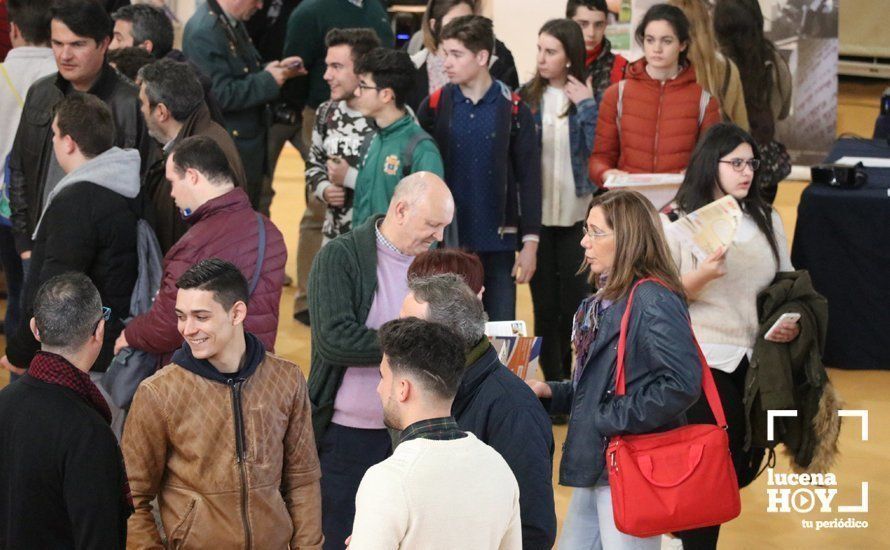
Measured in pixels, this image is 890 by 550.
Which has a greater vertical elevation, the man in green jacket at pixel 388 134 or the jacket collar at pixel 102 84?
the jacket collar at pixel 102 84

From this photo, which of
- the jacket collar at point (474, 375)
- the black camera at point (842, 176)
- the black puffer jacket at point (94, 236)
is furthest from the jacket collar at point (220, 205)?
the black camera at point (842, 176)


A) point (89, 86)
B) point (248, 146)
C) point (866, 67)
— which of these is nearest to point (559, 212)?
point (248, 146)

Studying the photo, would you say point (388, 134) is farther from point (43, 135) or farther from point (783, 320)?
point (783, 320)

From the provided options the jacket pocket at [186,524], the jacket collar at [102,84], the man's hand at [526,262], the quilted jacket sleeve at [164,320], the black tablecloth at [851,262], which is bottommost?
the black tablecloth at [851,262]

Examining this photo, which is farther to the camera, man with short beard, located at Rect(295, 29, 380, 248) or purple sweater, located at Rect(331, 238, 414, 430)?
man with short beard, located at Rect(295, 29, 380, 248)

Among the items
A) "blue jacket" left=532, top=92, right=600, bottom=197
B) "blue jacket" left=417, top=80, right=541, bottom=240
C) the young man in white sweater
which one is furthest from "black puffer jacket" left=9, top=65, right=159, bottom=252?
the young man in white sweater

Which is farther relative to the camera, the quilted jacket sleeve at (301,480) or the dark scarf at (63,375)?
the quilted jacket sleeve at (301,480)

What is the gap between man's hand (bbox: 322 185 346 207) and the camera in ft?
19.2

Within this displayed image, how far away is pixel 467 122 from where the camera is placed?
5793mm

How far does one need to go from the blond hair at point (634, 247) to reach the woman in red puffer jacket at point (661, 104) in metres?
2.17

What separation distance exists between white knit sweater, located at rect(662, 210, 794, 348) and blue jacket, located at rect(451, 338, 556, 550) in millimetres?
1634

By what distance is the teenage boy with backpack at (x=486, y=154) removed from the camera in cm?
571

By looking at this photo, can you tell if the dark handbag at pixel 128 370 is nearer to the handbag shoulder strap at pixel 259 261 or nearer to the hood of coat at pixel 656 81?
the handbag shoulder strap at pixel 259 261

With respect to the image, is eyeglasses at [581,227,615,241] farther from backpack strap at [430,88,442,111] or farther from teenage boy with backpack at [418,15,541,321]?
backpack strap at [430,88,442,111]
